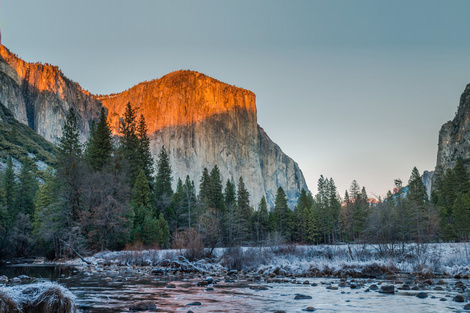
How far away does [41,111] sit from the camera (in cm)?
14225

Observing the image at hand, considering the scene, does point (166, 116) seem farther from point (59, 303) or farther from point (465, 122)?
point (59, 303)

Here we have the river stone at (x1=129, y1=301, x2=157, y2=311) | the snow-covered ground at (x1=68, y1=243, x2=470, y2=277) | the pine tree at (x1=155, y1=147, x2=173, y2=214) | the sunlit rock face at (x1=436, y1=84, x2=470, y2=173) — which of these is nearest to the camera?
the river stone at (x1=129, y1=301, x2=157, y2=311)

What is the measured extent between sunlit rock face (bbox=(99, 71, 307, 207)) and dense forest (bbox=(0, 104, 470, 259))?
8169cm

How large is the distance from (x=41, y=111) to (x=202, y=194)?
105 meters

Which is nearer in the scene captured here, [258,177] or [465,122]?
[465,122]

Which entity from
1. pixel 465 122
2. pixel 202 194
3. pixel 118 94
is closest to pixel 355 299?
pixel 202 194

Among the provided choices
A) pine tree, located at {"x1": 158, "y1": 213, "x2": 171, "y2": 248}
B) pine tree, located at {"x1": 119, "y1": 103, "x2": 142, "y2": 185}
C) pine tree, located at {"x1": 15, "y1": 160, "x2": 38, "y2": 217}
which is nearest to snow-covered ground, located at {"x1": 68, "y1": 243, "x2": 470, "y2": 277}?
pine tree, located at {"x1": 158, "y1": 213, "x2": 171, "y2": 248}

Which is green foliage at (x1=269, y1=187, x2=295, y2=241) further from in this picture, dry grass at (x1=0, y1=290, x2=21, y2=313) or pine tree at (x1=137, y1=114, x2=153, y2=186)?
dry grass at (x1=0, y1=290, x2=21, y2=313)

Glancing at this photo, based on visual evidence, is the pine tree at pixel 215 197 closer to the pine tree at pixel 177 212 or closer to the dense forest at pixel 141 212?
the dense forest at pixel 141 212

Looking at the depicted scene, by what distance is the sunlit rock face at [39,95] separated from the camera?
133625mm

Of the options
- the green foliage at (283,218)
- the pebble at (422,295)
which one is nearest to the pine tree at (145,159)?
the green foliage at (283,218)

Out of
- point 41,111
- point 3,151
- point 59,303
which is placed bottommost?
point 59,303

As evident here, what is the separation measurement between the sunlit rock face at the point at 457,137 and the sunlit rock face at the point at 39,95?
131m

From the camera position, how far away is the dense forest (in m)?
34.1
